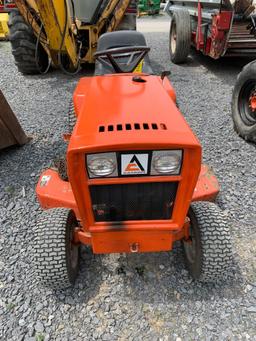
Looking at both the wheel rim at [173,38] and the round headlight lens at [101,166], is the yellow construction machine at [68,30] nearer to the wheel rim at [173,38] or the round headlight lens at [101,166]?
the wheel rim at [173,38]

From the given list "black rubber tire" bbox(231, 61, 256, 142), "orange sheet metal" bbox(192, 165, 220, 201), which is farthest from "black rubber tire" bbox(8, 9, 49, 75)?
"orange sheet metal" bbox(192, 165, 220, 201)

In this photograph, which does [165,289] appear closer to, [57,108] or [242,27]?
[57,108]

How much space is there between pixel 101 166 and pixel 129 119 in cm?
28

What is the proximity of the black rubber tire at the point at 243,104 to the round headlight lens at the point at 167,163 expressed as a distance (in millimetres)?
2015

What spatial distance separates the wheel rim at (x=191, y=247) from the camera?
6.02 ft

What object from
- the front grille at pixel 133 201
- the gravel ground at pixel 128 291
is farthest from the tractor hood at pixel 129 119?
the gravel ground at pixel 128 291

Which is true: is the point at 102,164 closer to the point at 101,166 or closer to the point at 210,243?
the point at 101,166

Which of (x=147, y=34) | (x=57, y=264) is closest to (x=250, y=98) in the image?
(x=57, y=264)

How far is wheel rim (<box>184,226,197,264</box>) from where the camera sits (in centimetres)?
183

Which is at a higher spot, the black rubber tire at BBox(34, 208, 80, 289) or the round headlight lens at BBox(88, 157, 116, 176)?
the round headlight lens at BBox(88, 157, 116, 176)

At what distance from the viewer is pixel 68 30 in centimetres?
413

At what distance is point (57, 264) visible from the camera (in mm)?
1650

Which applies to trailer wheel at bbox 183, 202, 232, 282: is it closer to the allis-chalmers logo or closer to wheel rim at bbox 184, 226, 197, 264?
wheel rim at bbox 184, 226, 197, 264

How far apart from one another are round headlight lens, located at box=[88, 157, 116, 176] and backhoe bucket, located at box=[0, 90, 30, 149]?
6.46 feet
